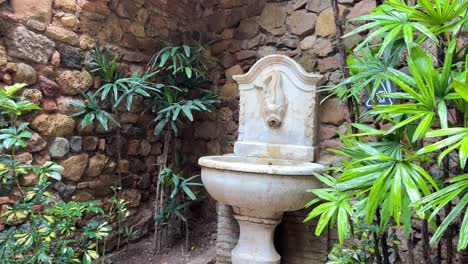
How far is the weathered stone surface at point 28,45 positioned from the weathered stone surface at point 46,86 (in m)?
0.10

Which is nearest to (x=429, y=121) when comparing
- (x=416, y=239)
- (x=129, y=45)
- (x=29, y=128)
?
(x=416, y=239)

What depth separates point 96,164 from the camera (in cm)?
223

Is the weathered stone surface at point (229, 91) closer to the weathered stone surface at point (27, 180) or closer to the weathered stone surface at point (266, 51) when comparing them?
the weathered stone surface at point (266, 51)

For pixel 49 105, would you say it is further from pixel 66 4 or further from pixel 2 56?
pixel 66 4

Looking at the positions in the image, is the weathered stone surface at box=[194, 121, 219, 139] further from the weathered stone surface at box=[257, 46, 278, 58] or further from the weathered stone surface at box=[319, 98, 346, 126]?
the weathered stone surface at box=[319, 98, 346, 126]

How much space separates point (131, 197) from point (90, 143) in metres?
0.52

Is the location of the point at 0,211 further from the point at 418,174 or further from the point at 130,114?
the point at 418,174

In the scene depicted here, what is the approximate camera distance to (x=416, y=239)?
6.53 ft

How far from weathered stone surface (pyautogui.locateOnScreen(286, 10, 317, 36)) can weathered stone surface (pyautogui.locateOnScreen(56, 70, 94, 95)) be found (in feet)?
5.06

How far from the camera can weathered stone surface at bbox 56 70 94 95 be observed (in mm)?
2068

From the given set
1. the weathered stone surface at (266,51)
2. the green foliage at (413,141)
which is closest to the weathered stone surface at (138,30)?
the weathered stone surface at (266,51)

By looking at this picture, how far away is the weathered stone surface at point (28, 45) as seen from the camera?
1.81 m

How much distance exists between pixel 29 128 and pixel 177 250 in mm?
1294

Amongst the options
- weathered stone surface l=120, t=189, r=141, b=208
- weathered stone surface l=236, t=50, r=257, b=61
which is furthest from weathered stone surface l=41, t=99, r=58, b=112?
weathered stone surface l=236, t=50, r=257, b=61
